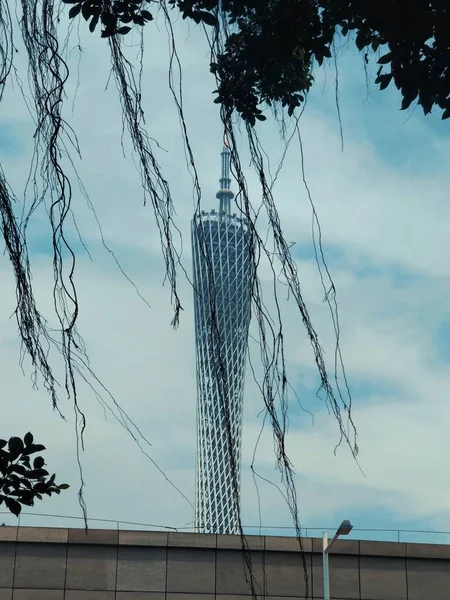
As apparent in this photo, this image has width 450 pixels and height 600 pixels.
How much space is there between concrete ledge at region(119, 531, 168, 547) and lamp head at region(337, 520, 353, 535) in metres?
5.64

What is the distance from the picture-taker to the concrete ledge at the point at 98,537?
944 inches

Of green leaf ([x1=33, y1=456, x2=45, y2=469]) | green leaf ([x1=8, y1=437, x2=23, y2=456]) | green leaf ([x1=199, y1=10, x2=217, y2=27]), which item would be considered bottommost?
green leaf ([x1=33, y1=456, x2=45, y2=469])

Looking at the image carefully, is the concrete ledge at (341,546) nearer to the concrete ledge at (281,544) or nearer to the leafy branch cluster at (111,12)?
the concrete ledge at (281,544)

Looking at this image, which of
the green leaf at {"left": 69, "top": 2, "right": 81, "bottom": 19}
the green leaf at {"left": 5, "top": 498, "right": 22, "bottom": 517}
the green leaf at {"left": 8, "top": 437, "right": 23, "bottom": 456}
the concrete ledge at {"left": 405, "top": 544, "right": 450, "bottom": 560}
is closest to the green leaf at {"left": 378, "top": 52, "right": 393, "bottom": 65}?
the green leaf at {"left": 69, "top": 2, "right": 81, "bottom": 19}

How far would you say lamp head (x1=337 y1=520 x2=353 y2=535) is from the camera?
1973 cm

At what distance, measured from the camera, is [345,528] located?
20.0m

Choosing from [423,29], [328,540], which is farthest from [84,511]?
[328,540]

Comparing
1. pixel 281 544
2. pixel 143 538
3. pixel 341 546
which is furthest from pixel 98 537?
pixel 341 546

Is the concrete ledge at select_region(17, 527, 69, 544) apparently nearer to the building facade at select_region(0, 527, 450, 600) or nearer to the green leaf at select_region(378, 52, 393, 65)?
the building facade at select_region(0, 527, 450, 600)

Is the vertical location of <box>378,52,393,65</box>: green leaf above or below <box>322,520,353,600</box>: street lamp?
below

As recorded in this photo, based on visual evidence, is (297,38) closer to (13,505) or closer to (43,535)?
(13,505)

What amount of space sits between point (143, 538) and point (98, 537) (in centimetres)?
106

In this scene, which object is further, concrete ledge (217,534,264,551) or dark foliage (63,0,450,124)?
concrete ledge (217,534,264,551)

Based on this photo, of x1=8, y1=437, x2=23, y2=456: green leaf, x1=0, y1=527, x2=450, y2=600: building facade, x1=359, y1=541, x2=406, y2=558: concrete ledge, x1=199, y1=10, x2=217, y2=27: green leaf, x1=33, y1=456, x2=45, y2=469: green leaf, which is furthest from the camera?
x1=359, y1=541, x2=406, y2=558: concrete ledge
